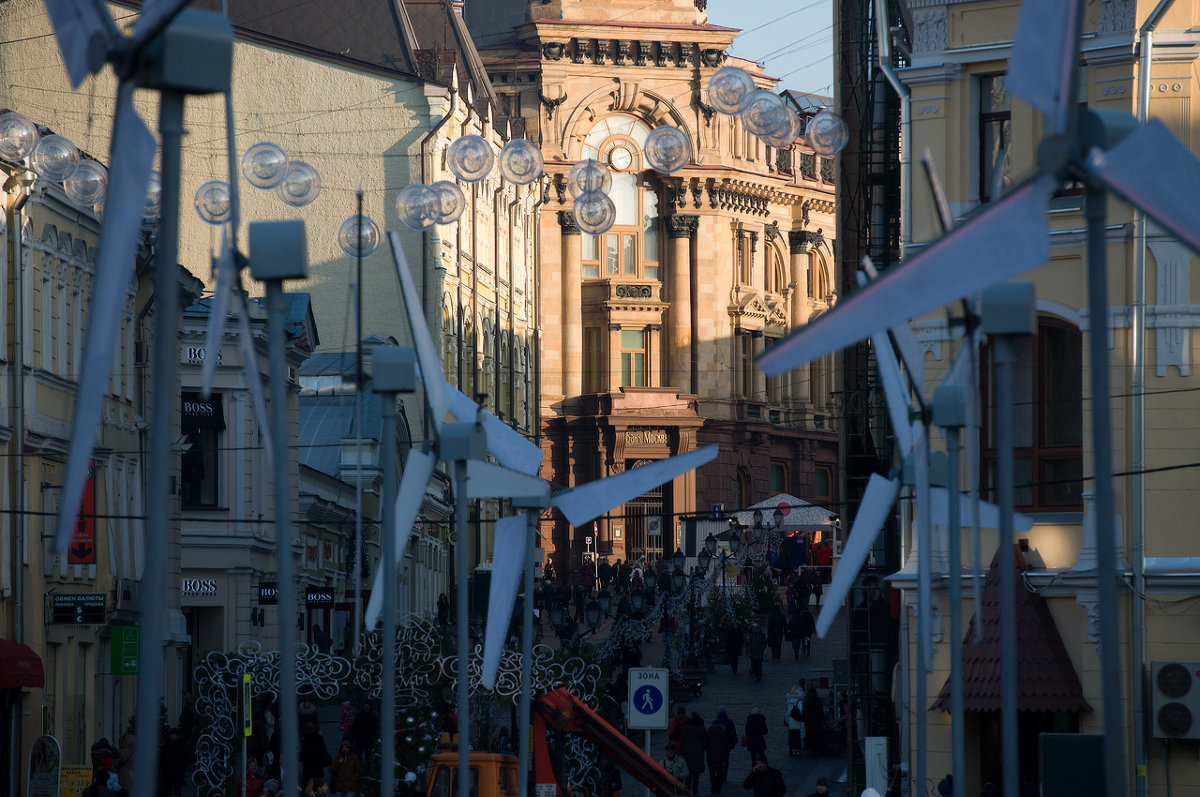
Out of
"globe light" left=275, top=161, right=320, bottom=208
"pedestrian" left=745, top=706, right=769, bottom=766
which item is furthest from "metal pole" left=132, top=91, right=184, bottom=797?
"pedestrian" left=745, top=706, right=769, bottom=766

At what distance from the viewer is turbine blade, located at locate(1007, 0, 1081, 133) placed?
10.2 m

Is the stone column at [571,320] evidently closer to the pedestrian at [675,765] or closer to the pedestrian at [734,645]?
the pedestrian at [734,645]

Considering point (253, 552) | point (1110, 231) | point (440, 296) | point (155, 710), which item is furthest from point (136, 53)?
point (440, 296)

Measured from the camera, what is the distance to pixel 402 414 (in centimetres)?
6319

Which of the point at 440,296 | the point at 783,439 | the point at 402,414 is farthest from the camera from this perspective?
the point at 783,439

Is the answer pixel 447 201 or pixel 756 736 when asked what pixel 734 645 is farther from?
pixel 447 201

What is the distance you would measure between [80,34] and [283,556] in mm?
3425

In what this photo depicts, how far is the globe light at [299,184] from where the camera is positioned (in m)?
24.4

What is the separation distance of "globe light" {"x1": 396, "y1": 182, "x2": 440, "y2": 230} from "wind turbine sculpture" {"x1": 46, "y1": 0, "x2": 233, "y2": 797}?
14410 mm

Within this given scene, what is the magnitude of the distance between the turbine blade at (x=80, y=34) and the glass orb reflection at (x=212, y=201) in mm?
12921

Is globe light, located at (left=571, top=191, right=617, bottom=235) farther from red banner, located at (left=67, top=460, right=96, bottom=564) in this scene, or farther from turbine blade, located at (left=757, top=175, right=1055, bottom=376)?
turbine blade, located at (left=757, top=175, right=1055, bottom=376)

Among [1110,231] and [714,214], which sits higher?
[714,214]

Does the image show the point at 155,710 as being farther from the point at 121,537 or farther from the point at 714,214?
the point at 714,214

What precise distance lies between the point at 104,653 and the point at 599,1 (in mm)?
62507
